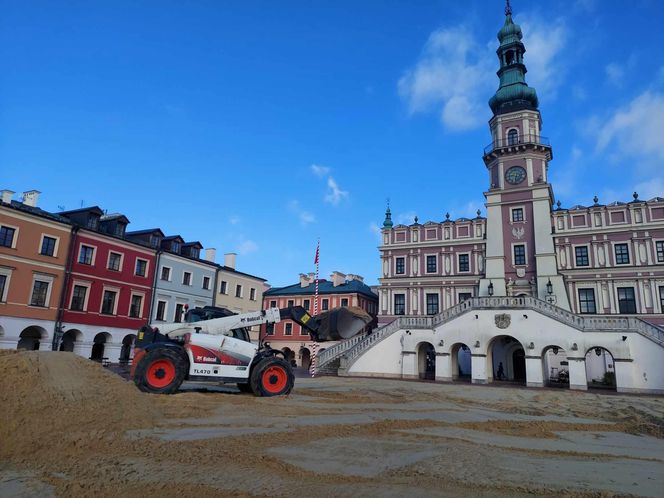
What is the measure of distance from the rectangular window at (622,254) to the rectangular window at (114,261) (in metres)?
40.2

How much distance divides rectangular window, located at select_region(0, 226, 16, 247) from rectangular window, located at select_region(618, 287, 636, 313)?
44.2 metres

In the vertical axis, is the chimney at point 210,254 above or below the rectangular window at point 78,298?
above

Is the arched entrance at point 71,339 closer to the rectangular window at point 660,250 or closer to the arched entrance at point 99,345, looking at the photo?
the arched entrance at point 99,345

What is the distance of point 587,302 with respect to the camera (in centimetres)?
3600

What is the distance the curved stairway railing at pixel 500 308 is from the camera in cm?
2716

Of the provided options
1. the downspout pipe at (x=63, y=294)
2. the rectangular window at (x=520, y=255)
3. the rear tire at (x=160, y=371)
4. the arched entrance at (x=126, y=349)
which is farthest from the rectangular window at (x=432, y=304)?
the rear tire at (x=160, y=371)

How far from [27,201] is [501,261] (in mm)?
37634

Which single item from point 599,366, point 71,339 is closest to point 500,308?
point 599,366

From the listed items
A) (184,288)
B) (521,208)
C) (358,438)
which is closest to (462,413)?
(358,438)

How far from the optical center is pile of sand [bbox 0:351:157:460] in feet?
25.9

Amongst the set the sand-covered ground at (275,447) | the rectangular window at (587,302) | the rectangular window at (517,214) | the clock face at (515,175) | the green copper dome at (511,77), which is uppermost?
the green copper dome at (511,77)

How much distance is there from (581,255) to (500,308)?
11373mm

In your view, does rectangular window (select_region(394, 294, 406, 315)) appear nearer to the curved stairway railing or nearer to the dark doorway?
the curved stairway railing

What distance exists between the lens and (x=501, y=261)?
37.9 metres
